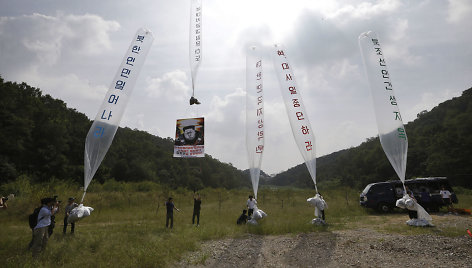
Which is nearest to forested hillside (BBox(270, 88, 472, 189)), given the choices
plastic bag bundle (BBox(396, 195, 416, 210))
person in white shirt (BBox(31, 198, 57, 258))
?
plastic bag bundle (BBox(396, 195, 416, 210))

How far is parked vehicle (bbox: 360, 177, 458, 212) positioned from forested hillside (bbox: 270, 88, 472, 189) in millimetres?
28982

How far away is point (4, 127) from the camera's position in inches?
1254

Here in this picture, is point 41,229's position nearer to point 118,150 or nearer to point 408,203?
point 408,203

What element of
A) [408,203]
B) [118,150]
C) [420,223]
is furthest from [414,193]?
[118,150]

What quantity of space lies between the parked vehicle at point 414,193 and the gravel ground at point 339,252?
6811mm

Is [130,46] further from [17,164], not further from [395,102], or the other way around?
[17,164]

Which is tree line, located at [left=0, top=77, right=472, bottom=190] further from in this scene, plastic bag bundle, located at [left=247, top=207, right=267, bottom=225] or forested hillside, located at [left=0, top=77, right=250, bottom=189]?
plastic bag bundle, located at [left=247, top=207, right=267, bottom=225]

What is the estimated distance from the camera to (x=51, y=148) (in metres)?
38.2

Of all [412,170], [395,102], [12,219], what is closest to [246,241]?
[395,102]

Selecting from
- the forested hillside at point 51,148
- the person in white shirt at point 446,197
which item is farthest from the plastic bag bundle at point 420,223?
the forested hillside at point 51,148

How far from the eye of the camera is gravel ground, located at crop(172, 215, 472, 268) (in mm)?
6633

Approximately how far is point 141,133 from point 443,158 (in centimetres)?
7181

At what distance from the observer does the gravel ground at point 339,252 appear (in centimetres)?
663

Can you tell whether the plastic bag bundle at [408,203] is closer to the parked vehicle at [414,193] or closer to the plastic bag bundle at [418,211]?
the plastic bag bundle at [418,211]
